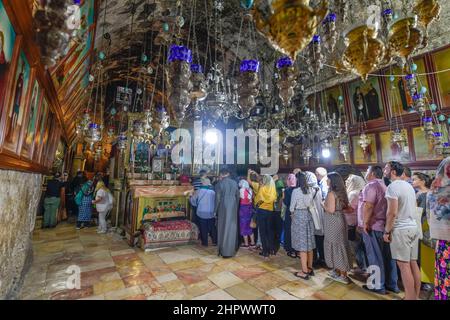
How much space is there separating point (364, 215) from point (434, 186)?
1.06 metres

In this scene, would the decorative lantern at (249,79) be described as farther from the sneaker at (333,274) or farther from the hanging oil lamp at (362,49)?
the sneaker at (333,274)

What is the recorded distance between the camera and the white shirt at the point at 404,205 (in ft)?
8.53

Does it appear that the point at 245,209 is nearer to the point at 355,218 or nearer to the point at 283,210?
the point at 283,210

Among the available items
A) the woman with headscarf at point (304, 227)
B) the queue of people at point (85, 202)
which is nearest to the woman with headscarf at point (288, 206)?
the woman with headscarf at point (304, 227)

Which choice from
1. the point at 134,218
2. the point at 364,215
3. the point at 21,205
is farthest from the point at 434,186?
the point at 134,218

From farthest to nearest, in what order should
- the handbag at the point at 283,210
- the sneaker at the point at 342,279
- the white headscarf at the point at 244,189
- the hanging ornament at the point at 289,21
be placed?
the white headscarf at the point at 244,189, the handbag at the point at 283,210, the sneaker at the point at 342,279, the hanging ornament at the point at 289,21

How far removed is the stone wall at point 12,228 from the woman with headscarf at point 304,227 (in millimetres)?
3957

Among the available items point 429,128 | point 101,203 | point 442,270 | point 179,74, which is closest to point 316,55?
point 179,74

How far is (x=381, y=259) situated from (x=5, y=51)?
5145 mm

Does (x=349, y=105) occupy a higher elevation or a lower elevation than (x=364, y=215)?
higher

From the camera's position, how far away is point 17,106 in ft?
6.60

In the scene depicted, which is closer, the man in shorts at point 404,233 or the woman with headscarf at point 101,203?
the man in shorts at point 404,233

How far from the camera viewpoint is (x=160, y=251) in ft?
15.0
